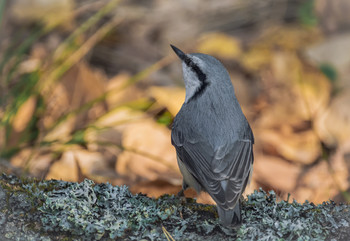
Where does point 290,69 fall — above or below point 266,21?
below

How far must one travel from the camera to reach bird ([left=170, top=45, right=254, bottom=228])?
201 centimetres

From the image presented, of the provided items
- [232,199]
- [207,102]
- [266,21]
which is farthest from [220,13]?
[232,199]

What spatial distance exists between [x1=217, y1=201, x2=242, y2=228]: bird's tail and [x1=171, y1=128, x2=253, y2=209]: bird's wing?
0.29 feet

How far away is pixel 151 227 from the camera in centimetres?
176

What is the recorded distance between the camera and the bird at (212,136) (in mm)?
2014

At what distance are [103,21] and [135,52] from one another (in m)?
0.51

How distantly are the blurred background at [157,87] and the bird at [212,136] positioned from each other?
0.56 meters

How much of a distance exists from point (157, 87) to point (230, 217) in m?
2.92

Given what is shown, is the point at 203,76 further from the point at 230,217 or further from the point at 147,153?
the point at 147,153

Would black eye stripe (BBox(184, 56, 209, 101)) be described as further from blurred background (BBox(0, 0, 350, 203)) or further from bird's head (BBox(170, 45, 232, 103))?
blurred background (BBox(0, 0, 350, 203))

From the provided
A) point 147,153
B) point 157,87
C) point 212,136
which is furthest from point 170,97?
point 212,136

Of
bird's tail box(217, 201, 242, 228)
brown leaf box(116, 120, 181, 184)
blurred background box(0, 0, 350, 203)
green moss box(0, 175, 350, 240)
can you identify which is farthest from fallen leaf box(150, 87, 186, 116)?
bird's tail box(217, 201, 242, 228)

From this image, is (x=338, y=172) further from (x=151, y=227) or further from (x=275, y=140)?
(x=151, y=227)

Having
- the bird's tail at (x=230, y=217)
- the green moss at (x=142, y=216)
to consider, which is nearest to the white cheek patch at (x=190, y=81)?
the green moss at (x=142, y=216)
